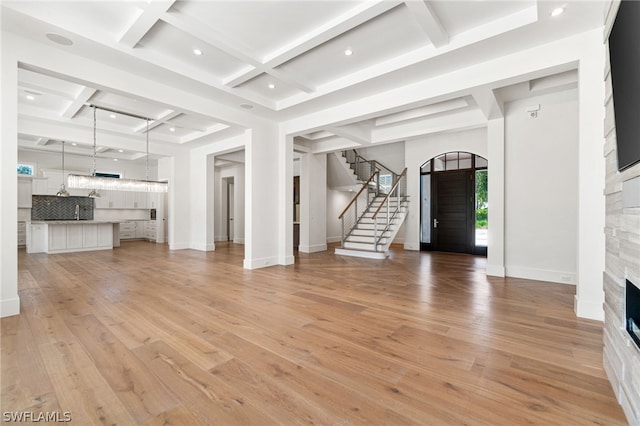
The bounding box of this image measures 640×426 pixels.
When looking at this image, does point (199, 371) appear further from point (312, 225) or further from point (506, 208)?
point (312, 225)

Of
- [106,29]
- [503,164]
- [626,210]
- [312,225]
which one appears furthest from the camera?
[312,225]

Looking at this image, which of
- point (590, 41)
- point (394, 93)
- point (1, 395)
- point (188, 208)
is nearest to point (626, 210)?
point (590, 41)

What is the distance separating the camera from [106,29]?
337 centimetres

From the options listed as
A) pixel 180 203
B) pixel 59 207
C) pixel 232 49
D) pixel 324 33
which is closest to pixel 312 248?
pixel 180 203

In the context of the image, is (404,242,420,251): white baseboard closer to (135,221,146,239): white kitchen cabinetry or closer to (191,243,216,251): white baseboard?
(191,243,216,251): white baseboard

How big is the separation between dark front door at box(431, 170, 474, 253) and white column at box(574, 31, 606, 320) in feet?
16.0

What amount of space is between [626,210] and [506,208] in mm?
3967

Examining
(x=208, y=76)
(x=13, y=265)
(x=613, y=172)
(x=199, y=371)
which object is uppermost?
(x=208, y=76)

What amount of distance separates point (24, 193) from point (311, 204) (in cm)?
914

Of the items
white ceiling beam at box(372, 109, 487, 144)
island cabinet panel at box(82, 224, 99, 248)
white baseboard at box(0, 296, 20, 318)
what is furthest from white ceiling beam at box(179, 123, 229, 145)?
white baseboard at box(0, 296, 20, 318)

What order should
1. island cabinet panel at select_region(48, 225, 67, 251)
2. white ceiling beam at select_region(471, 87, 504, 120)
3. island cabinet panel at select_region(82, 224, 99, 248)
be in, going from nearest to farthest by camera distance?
white ceiling beam at select_region(471, 87, 504, 120) → island cabinet panel at select_region(48, 225, 67, 251) → island cabinet panel at select_region(82, 224, 99, 248)

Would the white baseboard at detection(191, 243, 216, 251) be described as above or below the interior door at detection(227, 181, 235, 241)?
below

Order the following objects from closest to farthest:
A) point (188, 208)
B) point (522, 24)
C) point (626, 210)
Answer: point (626, 210)
point (522, 24)
point (188, 208)

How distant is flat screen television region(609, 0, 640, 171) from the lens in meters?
1.43
